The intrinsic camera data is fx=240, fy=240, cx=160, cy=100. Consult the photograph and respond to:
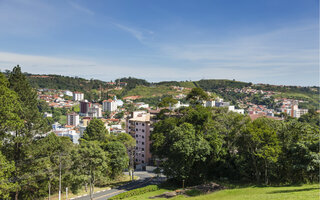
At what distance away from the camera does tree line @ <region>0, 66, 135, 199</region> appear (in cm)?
1977

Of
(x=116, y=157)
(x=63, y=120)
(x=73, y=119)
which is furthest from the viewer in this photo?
(x=63, y=120)

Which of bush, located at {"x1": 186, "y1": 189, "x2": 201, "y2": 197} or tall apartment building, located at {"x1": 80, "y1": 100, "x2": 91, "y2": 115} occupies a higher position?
tall apartment building, located at {"x1": 80, "y1": 100, "x2": 91, "y2": 115}

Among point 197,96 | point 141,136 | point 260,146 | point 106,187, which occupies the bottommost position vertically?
point 106,187

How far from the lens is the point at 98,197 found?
3116 centimetres

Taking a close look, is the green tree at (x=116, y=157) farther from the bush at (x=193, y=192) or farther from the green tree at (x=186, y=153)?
the bush at (x=193, y=192)

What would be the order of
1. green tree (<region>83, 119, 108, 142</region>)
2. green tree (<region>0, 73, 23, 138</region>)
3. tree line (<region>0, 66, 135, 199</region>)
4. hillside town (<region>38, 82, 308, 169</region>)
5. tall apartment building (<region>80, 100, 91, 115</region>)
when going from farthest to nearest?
1. tall apartment building (<region>80, 100, 91, 115</region>)
2. hillside town (<region>38, 82, 308, 169</region>)
3. green tree (<region>83, 119, 108, 142</region>)
4. tree line (<region>0, 66, 135, 199</region>)
5. green tree (<region>0, 73, 23, 138</region>)

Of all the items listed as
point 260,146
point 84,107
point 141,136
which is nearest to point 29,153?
point 260,146

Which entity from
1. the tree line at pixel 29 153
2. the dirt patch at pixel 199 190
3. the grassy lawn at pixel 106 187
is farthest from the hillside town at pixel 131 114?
the dirt patch at pixel 199 190

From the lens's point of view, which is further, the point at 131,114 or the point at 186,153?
the point at 131,114

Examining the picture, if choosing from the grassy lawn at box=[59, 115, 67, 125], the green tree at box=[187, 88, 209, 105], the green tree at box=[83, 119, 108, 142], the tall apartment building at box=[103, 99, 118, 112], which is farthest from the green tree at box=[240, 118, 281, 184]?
the tall apartment building at box=[103, 99, 118, 112]

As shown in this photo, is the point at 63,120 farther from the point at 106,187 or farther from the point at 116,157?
the point at 116,157

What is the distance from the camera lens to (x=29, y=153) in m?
24.1

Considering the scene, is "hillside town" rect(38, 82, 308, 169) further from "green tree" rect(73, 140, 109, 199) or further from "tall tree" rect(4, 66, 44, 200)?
"tall tree" rect(4, 66, 44, 200)

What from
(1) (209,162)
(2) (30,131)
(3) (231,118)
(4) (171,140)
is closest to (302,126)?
(3) (231,118)
